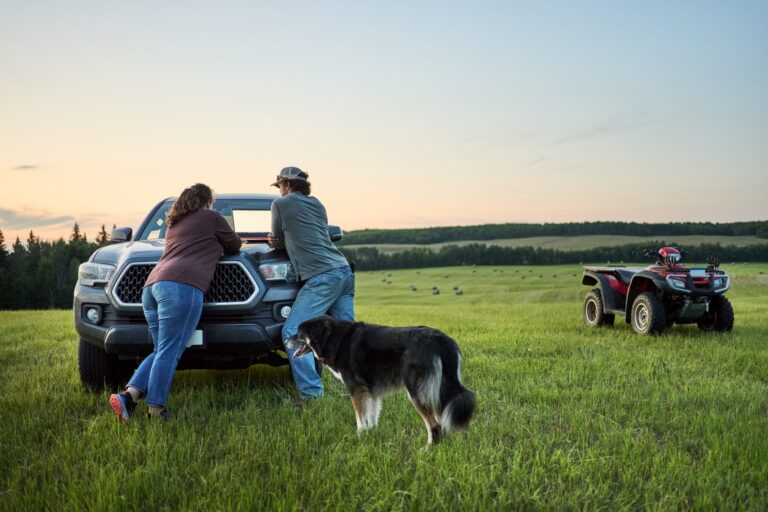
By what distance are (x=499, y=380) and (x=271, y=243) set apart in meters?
2.94

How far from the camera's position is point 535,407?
549 centimetres

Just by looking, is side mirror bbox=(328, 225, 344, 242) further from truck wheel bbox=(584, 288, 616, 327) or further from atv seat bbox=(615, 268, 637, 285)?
truck wheel bbox=(584, 288, 616, 327)

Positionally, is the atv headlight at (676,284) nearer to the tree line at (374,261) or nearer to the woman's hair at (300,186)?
the woman's hair at (300,186)

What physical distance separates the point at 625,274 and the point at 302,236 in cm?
841

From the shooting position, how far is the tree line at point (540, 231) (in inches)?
2514

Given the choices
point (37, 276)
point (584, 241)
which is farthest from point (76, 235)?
point (584, 241)

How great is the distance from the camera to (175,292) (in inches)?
198

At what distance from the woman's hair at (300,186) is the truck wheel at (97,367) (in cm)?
263

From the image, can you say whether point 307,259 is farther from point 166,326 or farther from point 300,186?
point 166,326

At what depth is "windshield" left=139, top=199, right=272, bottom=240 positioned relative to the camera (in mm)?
7285

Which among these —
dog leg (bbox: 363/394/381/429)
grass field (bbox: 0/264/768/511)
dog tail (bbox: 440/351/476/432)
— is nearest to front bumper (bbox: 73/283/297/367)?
grass field (bbox: 0/264/768/511)

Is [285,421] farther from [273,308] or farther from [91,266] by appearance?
[91,266]

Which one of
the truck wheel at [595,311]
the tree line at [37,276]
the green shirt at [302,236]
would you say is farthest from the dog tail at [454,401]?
the tree line at [37,276]

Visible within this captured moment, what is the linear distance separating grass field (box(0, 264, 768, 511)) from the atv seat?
4.17m
